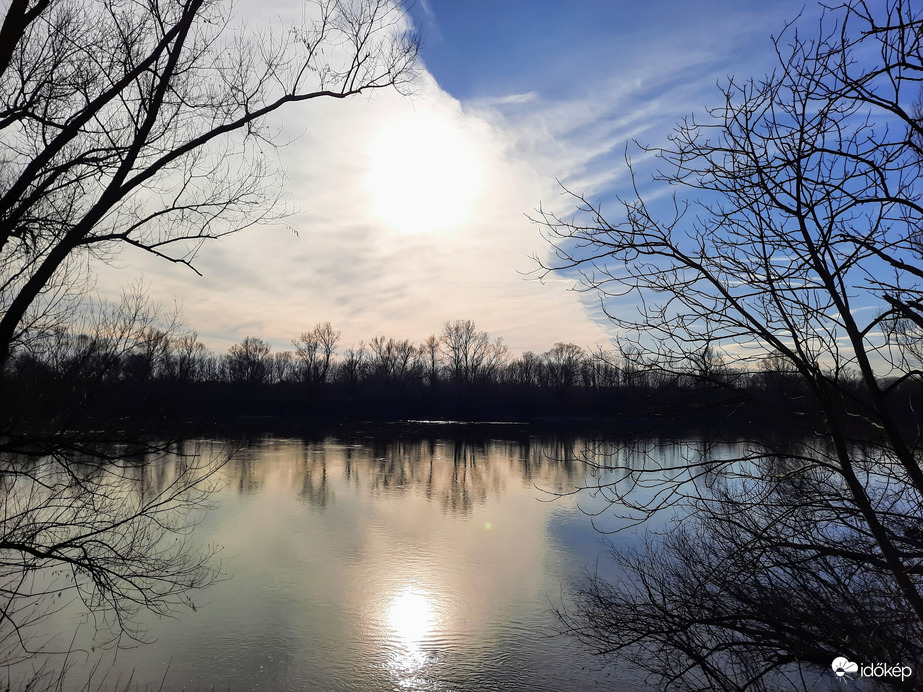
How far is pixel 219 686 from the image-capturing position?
775 centimetres

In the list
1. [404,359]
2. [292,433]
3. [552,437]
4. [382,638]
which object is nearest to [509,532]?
[382,638]

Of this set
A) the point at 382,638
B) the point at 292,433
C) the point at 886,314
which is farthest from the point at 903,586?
the point at 292,433

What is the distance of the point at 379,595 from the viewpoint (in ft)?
36.0

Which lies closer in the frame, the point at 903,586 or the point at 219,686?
the point at 903,586

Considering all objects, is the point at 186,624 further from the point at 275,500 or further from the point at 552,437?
the point at 552,437

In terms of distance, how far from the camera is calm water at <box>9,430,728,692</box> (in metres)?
8.24

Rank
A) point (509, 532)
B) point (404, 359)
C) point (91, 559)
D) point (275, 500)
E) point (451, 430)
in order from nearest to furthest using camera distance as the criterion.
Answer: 1. point (91, 559)
2. point (509, 532)
3. point (275, 500)
4. point (451, 430)
5. point (404, 359)

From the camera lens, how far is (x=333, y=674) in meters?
8.23

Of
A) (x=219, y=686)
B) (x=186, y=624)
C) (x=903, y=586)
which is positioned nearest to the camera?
(x=903, y=586)

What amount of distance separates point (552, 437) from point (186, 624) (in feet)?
94.2

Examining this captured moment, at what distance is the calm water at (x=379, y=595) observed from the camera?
8.24 meters

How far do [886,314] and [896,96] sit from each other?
0.82m

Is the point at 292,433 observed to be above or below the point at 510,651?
above

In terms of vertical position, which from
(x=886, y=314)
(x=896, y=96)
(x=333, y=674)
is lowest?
(x=333, y=674)
